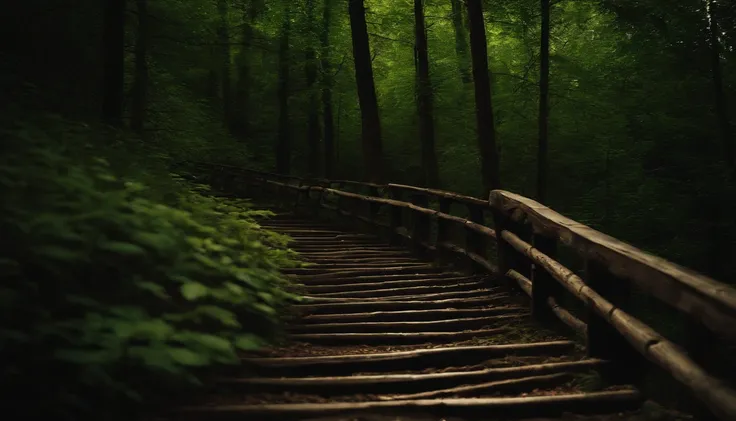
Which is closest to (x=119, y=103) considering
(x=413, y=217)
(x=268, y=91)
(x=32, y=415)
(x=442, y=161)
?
(x=413, y=217)

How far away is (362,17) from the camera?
14.8m

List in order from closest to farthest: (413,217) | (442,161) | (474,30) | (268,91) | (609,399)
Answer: (609,399)
(413,217)
(474,30)
(442,161)
(268,91)

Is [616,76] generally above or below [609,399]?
above

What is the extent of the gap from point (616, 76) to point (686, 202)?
16.2ft

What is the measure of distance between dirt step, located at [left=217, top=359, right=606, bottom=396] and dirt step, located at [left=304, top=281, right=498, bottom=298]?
2.61 metres

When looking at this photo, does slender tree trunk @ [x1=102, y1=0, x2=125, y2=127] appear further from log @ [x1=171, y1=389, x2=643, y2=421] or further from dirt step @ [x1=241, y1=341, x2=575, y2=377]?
log @ [x1=171, y1=389, x2=643, y2=421]

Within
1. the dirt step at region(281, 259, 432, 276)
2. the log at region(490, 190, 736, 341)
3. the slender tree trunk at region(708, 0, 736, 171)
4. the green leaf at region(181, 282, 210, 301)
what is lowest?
the dirt step at region(281, 259, 432, 276)

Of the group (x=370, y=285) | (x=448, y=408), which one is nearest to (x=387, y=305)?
(x=370, y=285)

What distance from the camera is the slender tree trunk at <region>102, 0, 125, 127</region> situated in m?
9.26

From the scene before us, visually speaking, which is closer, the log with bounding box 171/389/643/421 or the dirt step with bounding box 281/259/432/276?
the log with bounding box 171/389/643/421

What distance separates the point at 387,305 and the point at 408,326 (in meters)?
0.62

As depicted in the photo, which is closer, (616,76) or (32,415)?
(32,415)

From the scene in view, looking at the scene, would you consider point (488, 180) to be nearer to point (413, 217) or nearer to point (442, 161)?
point (413, 217)

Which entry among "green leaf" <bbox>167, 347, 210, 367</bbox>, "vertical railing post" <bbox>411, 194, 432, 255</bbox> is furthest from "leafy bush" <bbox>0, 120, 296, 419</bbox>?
"vertical railing post" <bbox>411, 194, 432, 255</bbox>
